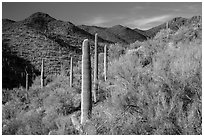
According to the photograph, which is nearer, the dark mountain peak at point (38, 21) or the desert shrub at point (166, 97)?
the desert shrub at point (166, 97)

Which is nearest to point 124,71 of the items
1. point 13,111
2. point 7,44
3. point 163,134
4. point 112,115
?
point 112,115

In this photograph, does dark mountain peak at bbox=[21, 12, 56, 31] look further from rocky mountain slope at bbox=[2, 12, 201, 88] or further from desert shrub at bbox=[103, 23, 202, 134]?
desert shrub at bbox=[103, 23, 202, 134]

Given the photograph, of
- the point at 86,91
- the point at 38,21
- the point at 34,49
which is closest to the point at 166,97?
the point at 86,91

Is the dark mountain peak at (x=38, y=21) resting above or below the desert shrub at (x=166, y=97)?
above

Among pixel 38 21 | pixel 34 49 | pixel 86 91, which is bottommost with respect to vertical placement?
pixel 86 91

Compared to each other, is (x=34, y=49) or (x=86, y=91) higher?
(x=34, y=49)

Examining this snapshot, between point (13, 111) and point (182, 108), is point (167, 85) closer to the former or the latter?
point (182, 108)

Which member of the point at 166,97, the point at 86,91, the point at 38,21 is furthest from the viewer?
the point at 38,21

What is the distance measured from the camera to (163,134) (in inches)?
227

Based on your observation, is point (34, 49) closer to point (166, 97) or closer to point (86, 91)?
point (86, 91)

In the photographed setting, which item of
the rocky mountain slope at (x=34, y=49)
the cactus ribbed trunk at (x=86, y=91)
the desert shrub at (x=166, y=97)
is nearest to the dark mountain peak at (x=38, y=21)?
the rocky mountain slope at (x=34, y=49)

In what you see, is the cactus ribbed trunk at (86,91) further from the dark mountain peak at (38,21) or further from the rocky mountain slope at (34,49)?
the dark mountain peak at (38,21)

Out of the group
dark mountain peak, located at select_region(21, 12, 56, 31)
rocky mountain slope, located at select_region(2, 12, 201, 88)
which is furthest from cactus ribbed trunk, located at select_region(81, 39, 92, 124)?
dark mountain peak, located at select_region(21, 12, 56, 31)

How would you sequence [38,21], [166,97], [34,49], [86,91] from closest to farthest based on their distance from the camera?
[166,97]
[86,91]
[34,49]
[38,21]
